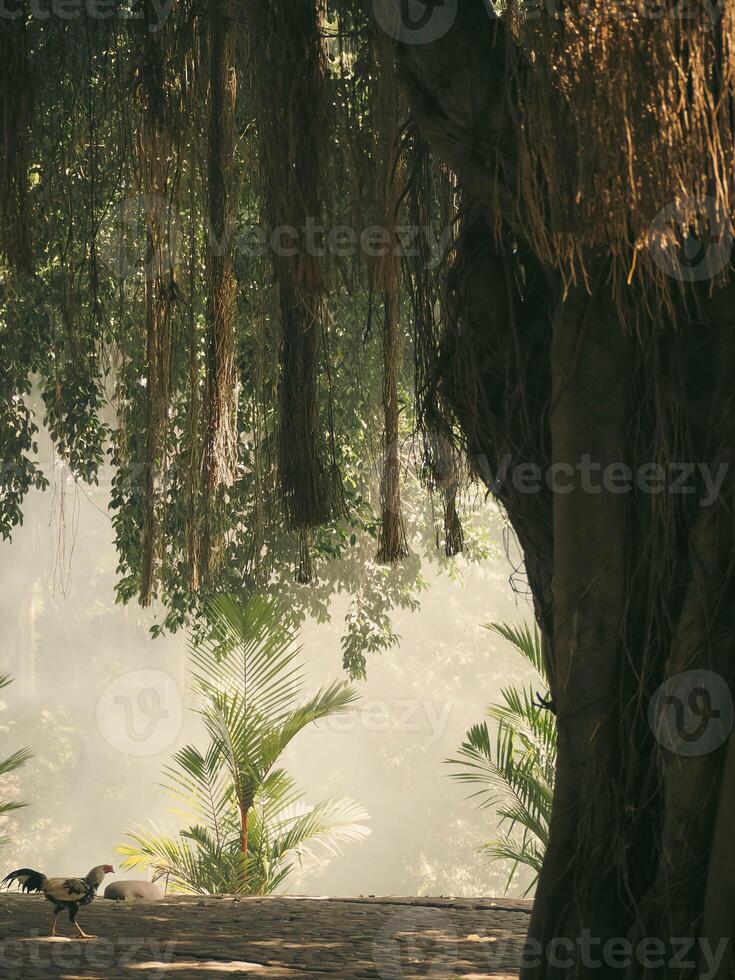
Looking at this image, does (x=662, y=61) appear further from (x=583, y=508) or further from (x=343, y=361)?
(x=343, y=361)

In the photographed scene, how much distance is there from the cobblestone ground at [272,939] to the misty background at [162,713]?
620 inches

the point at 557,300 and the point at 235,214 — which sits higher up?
the point at 235,214

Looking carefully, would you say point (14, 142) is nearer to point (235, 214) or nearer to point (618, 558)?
point (235, 214)

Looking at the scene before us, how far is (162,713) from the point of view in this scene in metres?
20.8

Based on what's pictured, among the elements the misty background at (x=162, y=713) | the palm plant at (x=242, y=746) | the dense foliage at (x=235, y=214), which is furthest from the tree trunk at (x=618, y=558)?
the misty background at (x=162, y=713)

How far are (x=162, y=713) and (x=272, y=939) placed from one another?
17.8 m

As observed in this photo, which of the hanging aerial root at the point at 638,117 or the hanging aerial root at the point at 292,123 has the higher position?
the hanging aerial root at the point at 292,123

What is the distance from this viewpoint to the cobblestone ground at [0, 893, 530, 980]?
10.0 ft

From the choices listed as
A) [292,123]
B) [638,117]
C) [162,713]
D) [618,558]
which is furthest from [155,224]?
[162,713]

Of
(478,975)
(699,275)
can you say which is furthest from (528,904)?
(699,275)

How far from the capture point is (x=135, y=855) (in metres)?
5.50

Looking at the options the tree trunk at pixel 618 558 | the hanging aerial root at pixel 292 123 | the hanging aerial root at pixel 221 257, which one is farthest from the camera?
the hanging aerial root at pixel 221 257

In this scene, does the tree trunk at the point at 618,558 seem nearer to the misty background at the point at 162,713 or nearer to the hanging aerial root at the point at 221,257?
the hanging aerial root at the point at 221,257

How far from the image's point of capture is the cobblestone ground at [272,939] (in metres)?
3.05
